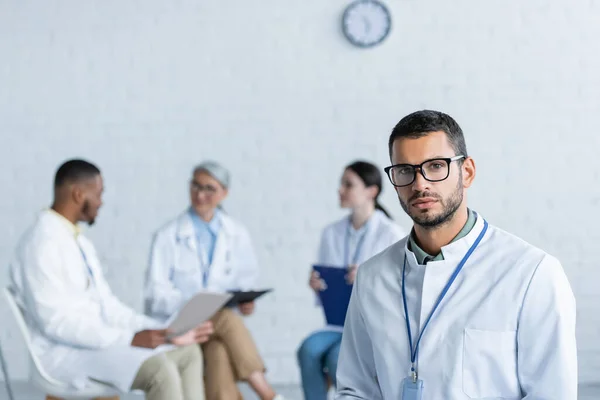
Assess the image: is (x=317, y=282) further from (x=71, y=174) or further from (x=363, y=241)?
(x=71, y=174)

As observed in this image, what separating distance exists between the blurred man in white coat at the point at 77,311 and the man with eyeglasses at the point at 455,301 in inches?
57.7

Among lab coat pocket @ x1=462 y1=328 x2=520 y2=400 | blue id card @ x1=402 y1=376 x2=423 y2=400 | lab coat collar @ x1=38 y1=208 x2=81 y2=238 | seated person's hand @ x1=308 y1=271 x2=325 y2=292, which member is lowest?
seated person's hand @ x1=308 y1=271 x2=325 y2=292

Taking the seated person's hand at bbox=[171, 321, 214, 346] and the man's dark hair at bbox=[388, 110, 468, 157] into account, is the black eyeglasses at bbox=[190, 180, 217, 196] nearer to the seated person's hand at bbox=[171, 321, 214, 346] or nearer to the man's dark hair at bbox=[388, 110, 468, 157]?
the seated person's hand at bbox=[171, 321, 214, 346]

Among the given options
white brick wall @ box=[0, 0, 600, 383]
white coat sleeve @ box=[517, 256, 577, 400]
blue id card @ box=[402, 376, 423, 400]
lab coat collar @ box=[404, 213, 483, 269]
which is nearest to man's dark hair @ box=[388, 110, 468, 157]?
lab coat collar @ box=[404, 213, 483, 269]

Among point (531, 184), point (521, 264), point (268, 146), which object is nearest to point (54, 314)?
point (521, 264)

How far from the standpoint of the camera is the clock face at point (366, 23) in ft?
16.2

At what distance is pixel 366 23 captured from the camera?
4945mm

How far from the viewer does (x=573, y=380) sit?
63.7 inches

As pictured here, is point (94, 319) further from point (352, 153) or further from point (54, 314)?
point (352, 153)

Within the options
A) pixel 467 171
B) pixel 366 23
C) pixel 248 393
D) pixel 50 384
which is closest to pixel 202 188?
pixel 50 384

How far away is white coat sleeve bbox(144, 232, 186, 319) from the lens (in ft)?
12.5

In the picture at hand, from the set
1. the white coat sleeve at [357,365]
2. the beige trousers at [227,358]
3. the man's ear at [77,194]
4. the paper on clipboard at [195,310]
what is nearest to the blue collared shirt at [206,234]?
the beige trousers at [227,358]

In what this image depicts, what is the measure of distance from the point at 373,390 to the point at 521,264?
44cm

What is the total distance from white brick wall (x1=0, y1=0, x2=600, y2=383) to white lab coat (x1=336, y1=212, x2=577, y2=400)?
3.18m
